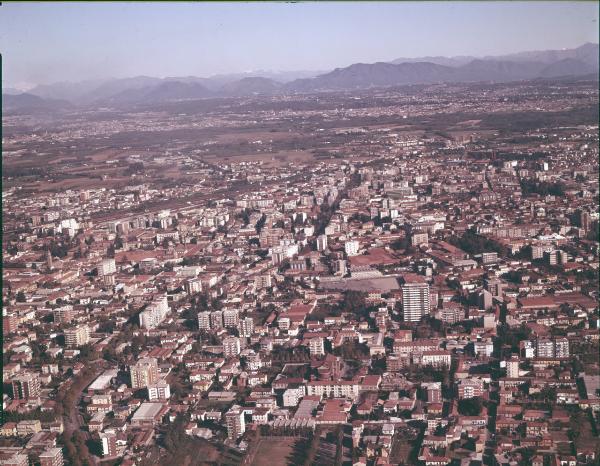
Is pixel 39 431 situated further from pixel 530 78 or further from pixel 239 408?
pixel 530 78

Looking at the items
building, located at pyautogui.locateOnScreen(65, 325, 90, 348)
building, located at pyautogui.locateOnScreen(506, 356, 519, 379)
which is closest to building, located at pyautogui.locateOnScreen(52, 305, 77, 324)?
building, located at pyautogui.locateOnScreen(65, 325, 90, 348)

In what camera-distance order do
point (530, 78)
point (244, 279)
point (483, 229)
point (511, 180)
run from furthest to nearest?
point (530, 78) < point (511, 180) < point (483, 229) < point (244, 279)

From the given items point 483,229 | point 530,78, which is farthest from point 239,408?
point 530,78

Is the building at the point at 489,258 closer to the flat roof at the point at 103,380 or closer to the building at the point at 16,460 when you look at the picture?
the flat roof at the point at 103,380

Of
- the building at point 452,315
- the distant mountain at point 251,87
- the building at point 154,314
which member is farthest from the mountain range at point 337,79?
the building at point 452,315

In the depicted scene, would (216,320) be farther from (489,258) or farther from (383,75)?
(383,75)

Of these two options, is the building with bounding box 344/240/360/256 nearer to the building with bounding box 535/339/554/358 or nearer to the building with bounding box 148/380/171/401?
the building with bounding box 535/339/554/358
